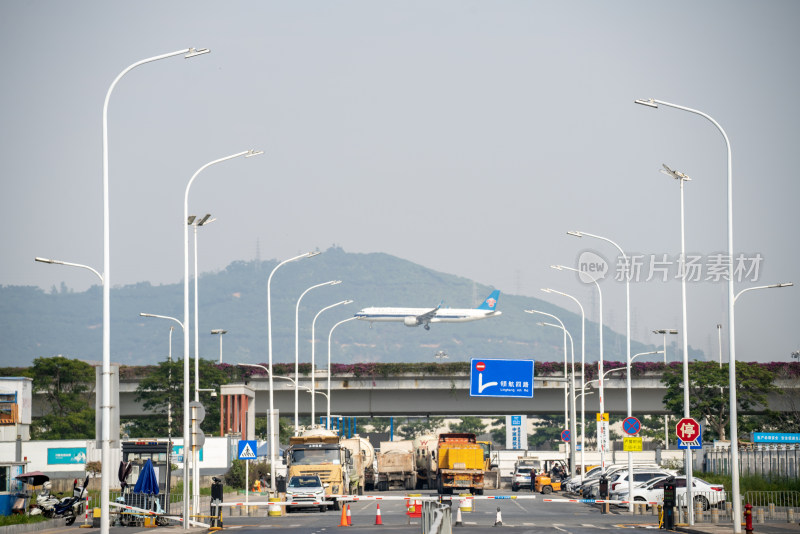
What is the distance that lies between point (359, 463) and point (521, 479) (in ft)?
39.5

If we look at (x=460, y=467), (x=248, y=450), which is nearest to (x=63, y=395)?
(x=460, y=467)

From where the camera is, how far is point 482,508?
44.6 metres

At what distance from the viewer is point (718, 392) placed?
82.7 m

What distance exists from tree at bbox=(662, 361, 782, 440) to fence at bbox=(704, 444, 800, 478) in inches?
758

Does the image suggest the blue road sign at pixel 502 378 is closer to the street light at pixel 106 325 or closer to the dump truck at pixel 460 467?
the dump truck at pixel 460 467

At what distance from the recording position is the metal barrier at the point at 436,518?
20.0 metres

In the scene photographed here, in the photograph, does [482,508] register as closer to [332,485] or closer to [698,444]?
[332,485]

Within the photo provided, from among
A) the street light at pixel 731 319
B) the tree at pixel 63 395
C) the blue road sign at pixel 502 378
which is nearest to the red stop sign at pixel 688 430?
the street light at pixel 731 319

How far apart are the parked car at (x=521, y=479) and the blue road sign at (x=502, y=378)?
4.78m

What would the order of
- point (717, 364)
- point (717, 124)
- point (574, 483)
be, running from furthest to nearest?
1. point (717, 364)
2. point (574, 483)
3. point (717, 124)

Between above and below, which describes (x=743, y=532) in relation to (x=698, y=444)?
below

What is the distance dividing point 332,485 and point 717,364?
50582 mm

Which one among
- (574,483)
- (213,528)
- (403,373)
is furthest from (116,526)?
(403,373)

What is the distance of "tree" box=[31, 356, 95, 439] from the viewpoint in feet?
285
